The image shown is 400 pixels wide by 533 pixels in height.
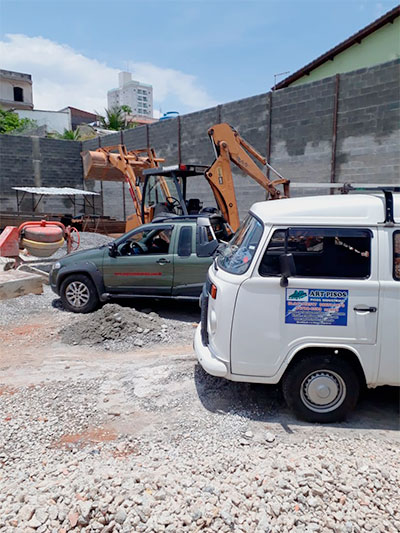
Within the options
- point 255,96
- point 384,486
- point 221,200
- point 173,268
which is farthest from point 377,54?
point 384,486

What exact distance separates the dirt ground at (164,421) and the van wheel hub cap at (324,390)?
0.68ft

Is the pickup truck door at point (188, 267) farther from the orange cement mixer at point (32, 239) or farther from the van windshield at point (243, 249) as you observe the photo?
the orange cement mixer at point (32, 239)

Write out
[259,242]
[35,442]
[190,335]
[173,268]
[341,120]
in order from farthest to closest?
[341,120]
[173,268]
[190,335]
[259,242]
[35,442]

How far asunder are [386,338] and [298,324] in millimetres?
767

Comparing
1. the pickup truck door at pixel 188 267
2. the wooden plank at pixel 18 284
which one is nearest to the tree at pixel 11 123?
the wooden plank at pixel 18 284

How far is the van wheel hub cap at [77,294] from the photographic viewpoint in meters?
7.16

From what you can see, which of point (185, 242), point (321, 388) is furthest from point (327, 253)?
point (185, 242)

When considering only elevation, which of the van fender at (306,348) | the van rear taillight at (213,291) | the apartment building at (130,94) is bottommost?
the van fender at (306,348)

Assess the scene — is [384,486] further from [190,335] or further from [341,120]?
[341,120]

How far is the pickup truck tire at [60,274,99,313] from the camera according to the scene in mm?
7141

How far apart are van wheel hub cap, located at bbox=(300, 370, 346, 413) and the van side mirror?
92 cm

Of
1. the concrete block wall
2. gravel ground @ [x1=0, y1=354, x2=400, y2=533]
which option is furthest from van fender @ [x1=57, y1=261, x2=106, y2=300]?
the concrete block wall

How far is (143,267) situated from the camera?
7.00 m

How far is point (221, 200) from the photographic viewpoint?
384 inches
